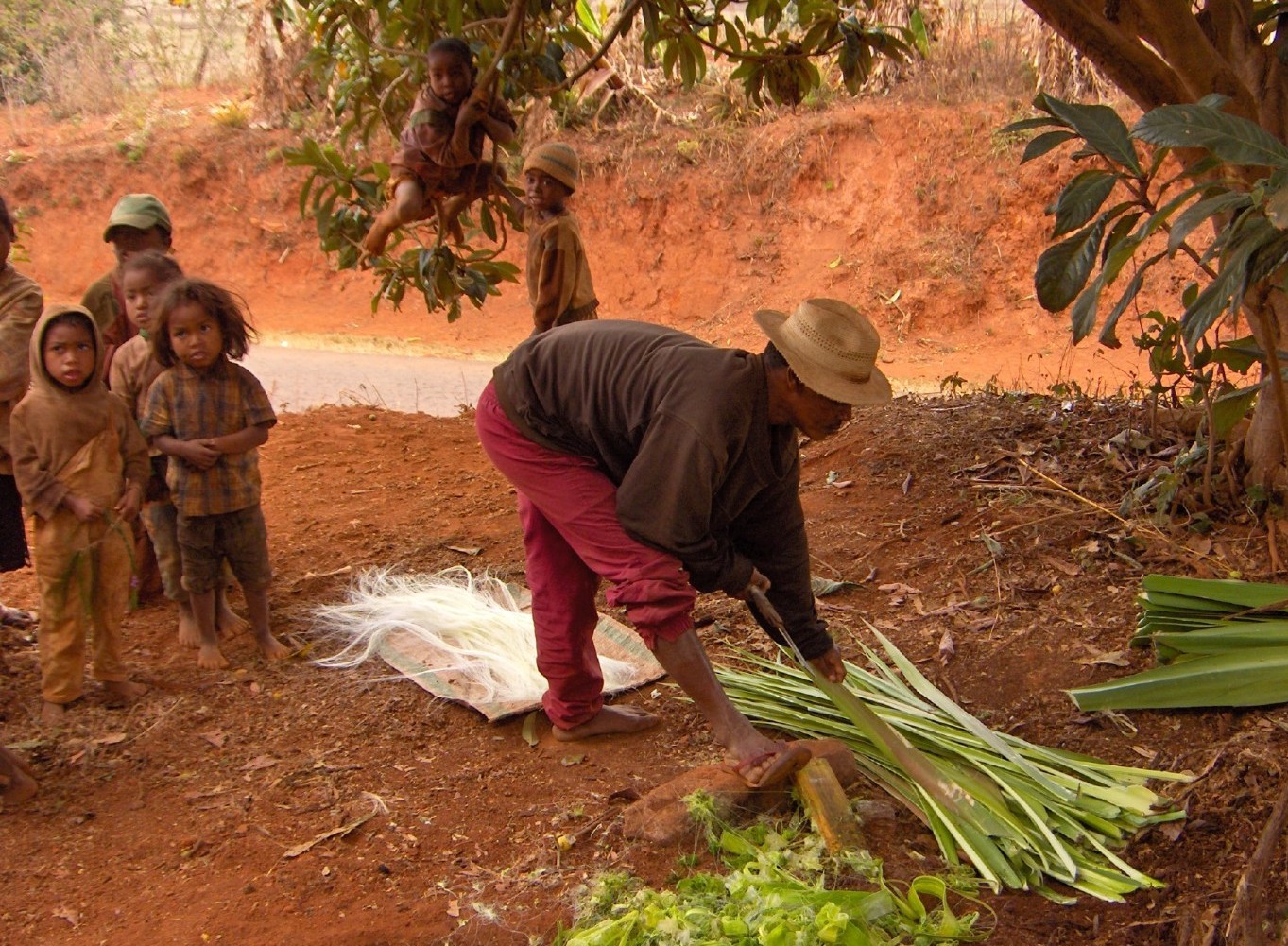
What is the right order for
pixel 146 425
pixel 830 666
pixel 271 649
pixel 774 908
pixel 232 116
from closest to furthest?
pixel 774 908 < pixel 830 666 < pixel 146 425 < pixel 271 649 < pixel 232 116

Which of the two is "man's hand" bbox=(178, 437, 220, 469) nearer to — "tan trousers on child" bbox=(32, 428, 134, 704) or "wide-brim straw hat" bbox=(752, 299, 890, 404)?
"tan trousers on child" bbox=(32, 428, 134, 704)

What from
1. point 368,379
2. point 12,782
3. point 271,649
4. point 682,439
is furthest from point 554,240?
point 368,379

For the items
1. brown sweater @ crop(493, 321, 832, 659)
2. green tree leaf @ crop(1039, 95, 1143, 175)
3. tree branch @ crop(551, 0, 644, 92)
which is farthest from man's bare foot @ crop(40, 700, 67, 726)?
green tree leaf @ crop(1039, 95, 1143, 175)

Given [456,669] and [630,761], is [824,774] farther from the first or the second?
[456,669]

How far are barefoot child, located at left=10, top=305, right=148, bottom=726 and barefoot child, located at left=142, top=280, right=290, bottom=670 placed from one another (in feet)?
0.60

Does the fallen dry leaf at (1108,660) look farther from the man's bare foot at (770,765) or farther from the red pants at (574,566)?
the red pants at (574,566)

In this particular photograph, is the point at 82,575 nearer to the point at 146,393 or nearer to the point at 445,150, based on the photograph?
the point at 146,393

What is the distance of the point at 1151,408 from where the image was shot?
15.0ft

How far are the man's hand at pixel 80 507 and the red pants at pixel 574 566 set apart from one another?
48.6 inches

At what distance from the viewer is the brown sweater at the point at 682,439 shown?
2479 millimetres

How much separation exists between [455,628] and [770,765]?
1.69 metres

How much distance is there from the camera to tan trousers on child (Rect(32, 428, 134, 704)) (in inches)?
132

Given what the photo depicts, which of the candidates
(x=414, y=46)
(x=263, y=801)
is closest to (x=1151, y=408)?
(x=414, y=46)

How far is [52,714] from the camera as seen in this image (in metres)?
3.45
